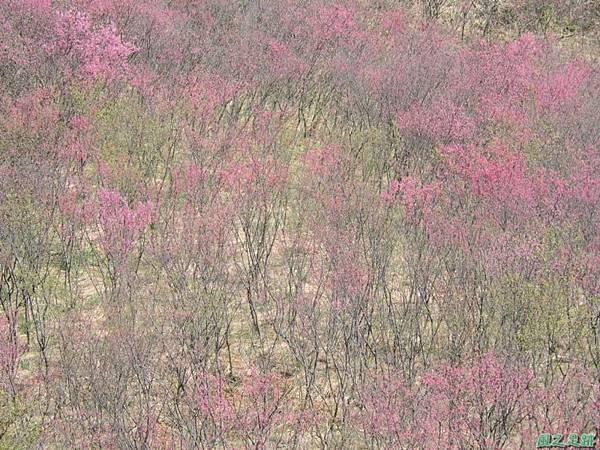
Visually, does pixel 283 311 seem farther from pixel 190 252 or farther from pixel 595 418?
pixel 595 418

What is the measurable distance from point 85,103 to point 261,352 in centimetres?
1090

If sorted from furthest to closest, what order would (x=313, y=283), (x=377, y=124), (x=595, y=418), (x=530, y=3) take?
(x=530, y=3)
(x=377, y=124)
(x=313, y=283)
(x=595, y=418)

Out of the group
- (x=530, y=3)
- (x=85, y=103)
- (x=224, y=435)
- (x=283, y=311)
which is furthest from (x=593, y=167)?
(x=530, y=3)

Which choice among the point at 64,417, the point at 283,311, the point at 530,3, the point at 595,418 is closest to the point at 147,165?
the point at 283,311

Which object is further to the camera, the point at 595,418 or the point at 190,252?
the point at 190,252

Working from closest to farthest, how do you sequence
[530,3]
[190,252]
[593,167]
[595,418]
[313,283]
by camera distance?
[595,418] < [190,252] < [313,283] < [593,167] < [530,3]

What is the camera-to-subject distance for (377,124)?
2953cm

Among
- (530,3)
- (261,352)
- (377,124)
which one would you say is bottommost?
(261,352)

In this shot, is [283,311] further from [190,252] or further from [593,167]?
[593,167]

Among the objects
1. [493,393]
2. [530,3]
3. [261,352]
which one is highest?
[530,3]

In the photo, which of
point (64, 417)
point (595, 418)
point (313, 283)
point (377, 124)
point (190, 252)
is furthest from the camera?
point (377, 124)

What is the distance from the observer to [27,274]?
2020cm

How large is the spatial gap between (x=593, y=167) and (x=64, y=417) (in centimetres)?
1762

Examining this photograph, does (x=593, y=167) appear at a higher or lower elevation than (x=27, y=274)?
higher
